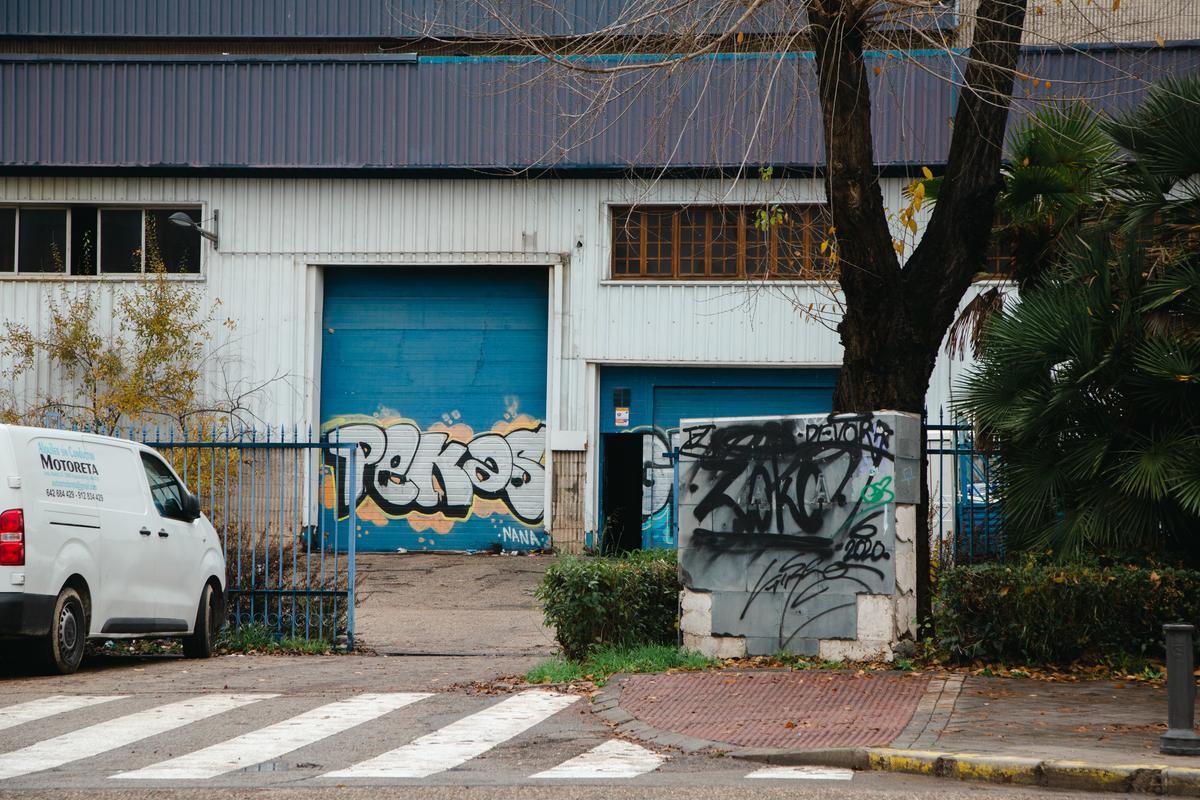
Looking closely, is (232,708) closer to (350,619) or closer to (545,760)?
(545,760)

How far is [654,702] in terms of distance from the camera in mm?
9391

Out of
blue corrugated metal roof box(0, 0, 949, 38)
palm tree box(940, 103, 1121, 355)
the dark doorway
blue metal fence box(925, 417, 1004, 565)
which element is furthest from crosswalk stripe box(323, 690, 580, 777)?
blue corrugated metal roof box(0, 0, 949, 38)

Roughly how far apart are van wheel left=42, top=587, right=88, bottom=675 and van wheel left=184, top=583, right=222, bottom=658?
1521 millimetres

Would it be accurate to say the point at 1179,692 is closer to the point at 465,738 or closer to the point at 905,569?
the point at 905,569

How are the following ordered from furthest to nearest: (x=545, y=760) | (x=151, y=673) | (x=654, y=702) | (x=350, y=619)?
(x=350, y=619) → (x=151, y=673) → (x=654, y=702) → (x=545, y=760)

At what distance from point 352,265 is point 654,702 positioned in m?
16.5

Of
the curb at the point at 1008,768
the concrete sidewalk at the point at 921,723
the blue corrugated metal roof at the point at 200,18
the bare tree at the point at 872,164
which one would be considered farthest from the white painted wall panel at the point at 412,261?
the curb at the point at 1008,768

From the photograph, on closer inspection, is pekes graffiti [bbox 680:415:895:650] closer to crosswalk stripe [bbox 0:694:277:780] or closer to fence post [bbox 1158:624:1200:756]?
fence post [bbox 1158:624:1200:756]

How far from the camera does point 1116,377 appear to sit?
37.7 feet

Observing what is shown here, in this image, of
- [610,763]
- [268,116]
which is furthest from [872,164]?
[268,116]

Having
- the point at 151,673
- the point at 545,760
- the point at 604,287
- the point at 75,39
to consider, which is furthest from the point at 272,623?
the point at 75,39

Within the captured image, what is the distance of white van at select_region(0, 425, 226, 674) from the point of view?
35.8 ft

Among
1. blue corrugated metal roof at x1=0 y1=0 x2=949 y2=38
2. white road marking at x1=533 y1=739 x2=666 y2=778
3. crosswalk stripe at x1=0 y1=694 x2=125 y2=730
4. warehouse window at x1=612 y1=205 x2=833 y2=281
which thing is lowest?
crosswalk stripe at x1=0 y1=694 x2=125 y2=730

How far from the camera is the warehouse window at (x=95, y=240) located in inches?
982
